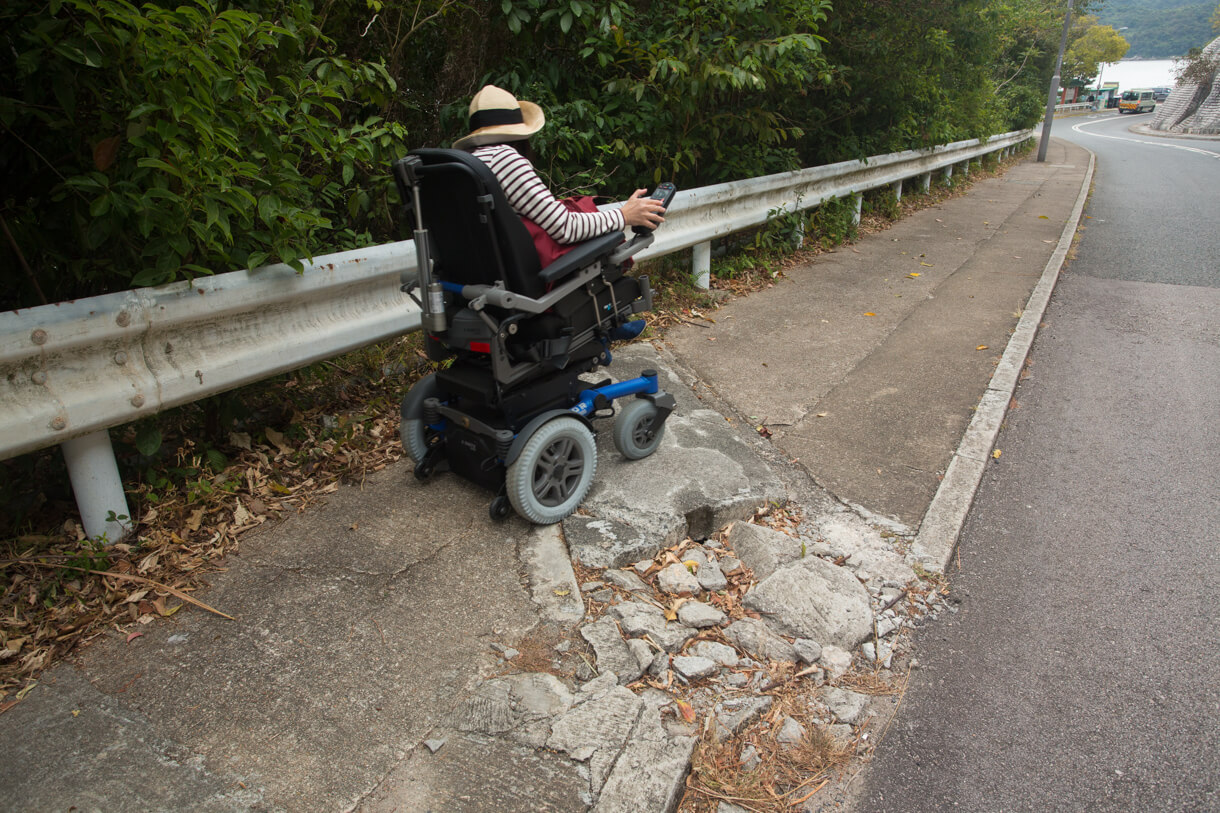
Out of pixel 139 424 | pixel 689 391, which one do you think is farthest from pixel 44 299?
pixel 689 391

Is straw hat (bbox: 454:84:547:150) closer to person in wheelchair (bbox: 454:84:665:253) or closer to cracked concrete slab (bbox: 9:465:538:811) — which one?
person in wheelchair (bbox: 454:84:665:253)

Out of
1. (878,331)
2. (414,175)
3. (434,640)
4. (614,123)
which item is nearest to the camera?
(434,640)

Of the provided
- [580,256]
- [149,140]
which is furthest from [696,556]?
[149,140]

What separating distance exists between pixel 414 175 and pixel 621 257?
0.90m

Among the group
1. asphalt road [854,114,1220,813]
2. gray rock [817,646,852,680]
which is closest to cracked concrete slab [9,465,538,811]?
gray rock [817,646,852,680]

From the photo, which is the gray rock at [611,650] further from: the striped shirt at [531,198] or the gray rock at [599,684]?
the striped shirt at [531,198]

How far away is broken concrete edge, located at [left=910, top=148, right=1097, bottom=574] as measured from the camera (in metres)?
3.25

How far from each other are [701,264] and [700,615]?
4176 mm

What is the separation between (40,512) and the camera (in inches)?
115

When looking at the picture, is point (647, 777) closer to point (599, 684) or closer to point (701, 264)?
point (599, 684)

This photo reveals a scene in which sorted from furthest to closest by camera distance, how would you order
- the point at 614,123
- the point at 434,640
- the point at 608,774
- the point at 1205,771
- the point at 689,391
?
the point at 614,123 < the point at 689,391 < the point at 434,640 < the point at 1205,771 < the point at 608,774

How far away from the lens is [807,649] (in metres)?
2.64

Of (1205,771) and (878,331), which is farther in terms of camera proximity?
(878,331)

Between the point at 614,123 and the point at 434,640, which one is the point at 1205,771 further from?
the point at 614,123
